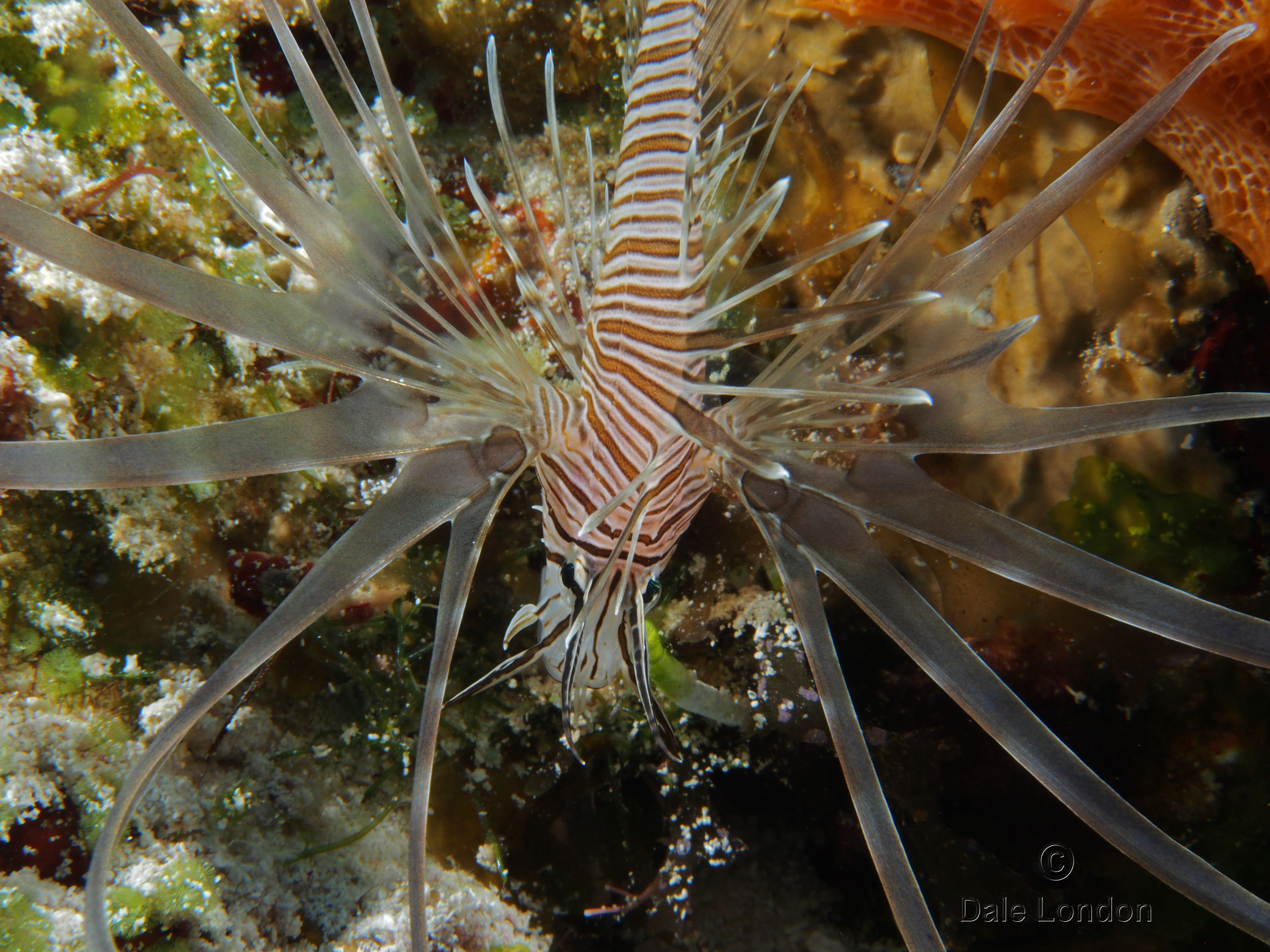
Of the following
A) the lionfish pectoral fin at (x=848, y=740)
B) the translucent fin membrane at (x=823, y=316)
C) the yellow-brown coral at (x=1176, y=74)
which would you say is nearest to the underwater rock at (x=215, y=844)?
the lionfish pectoral fin at (x=848, y=740)

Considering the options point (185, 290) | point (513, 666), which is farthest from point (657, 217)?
point (513, 666)

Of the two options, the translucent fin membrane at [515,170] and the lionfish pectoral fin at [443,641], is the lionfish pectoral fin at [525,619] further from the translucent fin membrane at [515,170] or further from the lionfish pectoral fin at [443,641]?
the translucent fin membrane at [515,170]

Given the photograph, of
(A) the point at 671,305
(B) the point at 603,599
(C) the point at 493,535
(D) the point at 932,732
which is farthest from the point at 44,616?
(D) the point at 932,732

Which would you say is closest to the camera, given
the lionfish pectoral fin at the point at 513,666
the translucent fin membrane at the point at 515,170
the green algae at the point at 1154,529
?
the lionfish pectoral fin at the point at 513,666

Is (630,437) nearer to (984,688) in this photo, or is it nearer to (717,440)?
(717,440)

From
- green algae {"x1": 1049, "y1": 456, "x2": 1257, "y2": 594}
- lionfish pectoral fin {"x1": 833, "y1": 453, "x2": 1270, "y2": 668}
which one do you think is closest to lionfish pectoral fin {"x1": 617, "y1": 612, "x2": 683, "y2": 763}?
lionfish pectoral fin {"x1": 833, "y1": 453, "x2": 1270, "y2": 668}

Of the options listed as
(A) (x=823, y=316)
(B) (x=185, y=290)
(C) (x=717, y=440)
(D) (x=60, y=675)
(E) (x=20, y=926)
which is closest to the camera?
(B) (x=185, y=290)

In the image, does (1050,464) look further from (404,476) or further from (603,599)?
(404,476)
